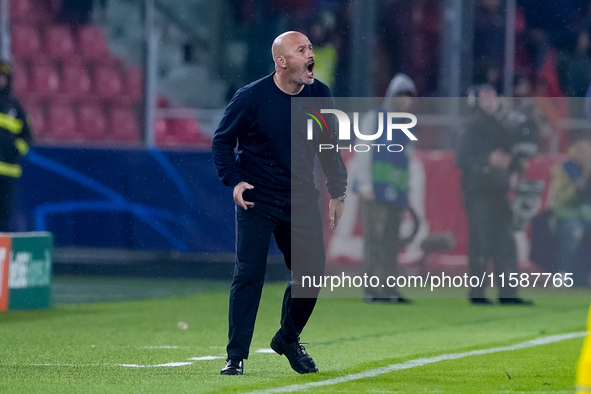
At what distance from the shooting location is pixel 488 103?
12.7m

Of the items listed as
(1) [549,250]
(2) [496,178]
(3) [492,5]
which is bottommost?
(1) [549,250]

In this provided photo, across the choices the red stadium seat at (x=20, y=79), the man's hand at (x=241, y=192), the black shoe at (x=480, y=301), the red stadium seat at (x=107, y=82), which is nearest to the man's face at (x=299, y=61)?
the man's hand at (x=241, y=192)

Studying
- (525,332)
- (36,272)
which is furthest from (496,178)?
(36,272)

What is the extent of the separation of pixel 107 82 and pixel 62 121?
2.78 ft

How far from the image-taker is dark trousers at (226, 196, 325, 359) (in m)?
6.69

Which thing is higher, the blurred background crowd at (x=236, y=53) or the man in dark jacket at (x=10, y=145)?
the blurred background crowd at (x=236, y=53)

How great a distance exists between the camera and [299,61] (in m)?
6.62

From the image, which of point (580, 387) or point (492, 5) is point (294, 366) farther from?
point (492, 5)

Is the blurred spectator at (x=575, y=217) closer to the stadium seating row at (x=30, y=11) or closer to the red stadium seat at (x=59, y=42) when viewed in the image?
the red stadium seat at (x=59, y=42)

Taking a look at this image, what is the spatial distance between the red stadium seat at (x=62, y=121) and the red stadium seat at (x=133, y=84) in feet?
2.80

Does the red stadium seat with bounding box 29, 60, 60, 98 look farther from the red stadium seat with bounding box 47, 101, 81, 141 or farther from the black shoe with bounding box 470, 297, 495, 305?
the black shoe with bounding box 470, 297, 495, 305

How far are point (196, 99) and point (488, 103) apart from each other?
17.4 feet

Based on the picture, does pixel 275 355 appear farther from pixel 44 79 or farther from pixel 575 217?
pixel 44 79

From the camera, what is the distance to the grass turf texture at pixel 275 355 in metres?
6.41
